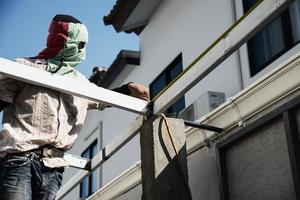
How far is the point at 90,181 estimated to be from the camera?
11680 millimetres

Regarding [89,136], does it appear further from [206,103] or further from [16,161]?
[16,161]

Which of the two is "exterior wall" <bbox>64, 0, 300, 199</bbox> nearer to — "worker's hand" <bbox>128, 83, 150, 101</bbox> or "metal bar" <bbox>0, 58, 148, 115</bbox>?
"worker's hand" <bbox>128, 83, 150, 101</bbox>

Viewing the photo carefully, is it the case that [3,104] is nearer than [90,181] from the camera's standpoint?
Yes

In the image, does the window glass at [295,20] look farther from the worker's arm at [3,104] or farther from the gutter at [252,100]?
the worker's arm at [3,104]

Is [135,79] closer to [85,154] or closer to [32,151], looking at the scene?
[85,154]

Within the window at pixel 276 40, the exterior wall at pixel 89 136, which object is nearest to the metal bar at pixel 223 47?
the window at pixel 276 40

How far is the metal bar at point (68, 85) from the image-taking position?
2910 millimetres

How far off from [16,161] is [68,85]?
1.78ft

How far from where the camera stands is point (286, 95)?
13.1ft

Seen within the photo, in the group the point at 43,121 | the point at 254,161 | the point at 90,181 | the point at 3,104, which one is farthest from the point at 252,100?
the point at 90,181

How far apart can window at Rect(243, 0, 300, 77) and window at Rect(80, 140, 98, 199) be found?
20.6 feet

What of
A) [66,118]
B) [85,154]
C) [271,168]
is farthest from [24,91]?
[85,154]

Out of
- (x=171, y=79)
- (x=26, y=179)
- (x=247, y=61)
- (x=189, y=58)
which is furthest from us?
(x=171, y=79)

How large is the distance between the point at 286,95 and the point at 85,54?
1.66 meters
